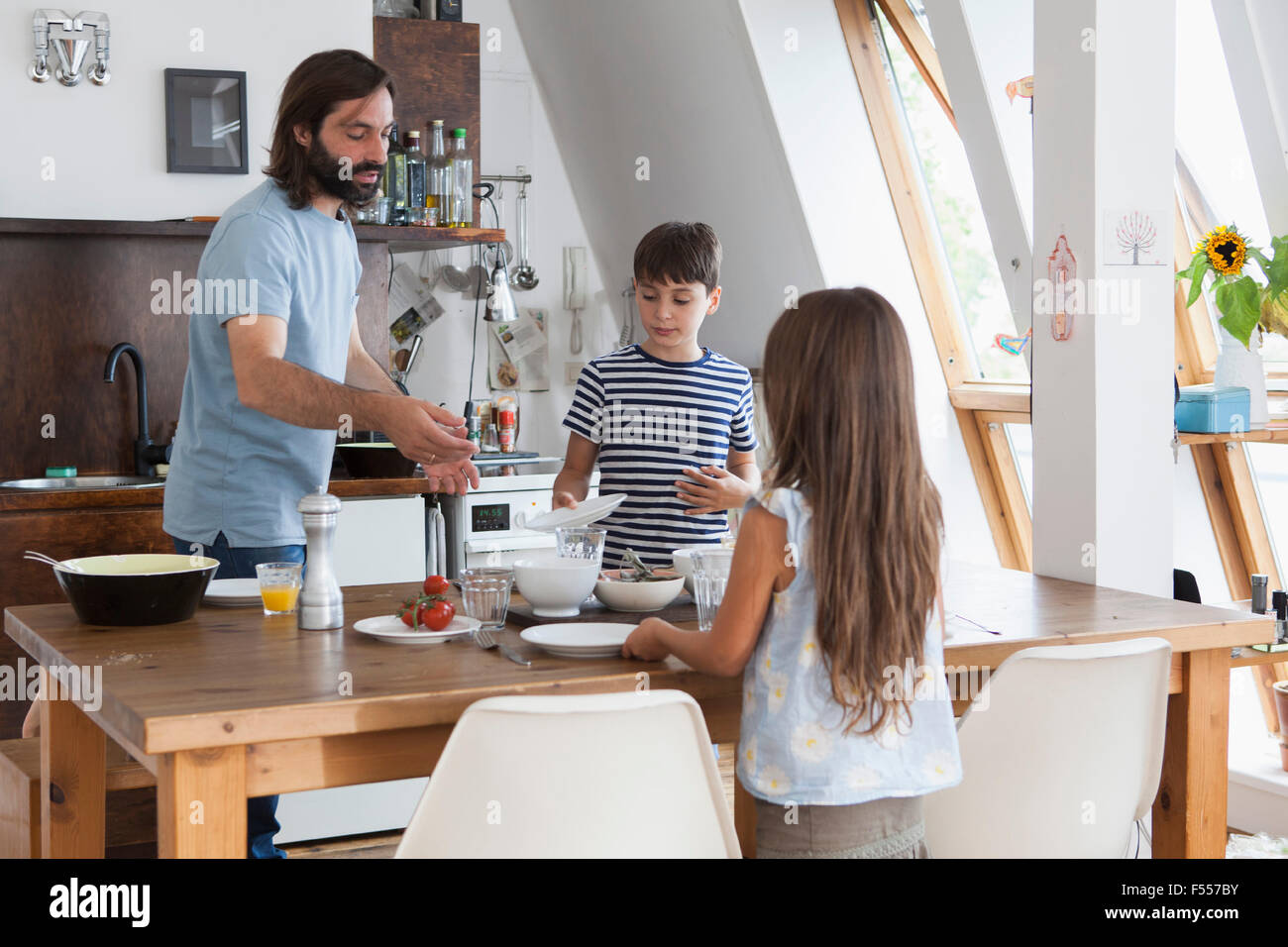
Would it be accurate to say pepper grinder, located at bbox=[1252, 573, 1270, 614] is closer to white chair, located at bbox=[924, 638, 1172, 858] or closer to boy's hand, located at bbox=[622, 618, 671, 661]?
white chair, located at bbox=[924, 638, 1172, 858]

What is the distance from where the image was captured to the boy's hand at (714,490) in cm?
232

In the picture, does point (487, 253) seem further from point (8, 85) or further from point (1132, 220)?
point (1132, 220)

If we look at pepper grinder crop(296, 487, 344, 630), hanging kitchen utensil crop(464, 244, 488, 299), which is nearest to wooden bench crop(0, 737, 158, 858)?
pepper grinder crop(296, 487, 344, 630)

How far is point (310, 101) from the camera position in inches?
91.6

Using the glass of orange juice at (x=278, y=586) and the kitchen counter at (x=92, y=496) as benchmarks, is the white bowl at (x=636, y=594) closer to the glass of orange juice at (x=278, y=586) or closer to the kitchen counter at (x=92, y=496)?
the glass of orange juice at (x=278, y=586)

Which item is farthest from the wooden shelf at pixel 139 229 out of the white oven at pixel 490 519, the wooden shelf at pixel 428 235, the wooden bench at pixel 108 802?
the wooden bench at pixel 108 802

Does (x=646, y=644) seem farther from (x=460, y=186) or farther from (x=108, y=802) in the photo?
(x=460, y=186)

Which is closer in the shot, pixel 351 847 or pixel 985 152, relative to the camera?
pixel 351 847

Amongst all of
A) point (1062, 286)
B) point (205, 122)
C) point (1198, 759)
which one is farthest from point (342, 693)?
point (205, 122)

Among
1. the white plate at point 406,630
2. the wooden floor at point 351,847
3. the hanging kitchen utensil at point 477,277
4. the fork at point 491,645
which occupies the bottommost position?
the wooden floor at point 351,847

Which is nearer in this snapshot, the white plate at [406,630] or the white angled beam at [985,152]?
the white plate at [406,630]

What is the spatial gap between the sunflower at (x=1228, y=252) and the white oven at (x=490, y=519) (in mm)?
1692

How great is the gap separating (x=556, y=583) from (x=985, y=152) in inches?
92.2

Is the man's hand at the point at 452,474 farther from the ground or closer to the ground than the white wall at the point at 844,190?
closer to the ground
